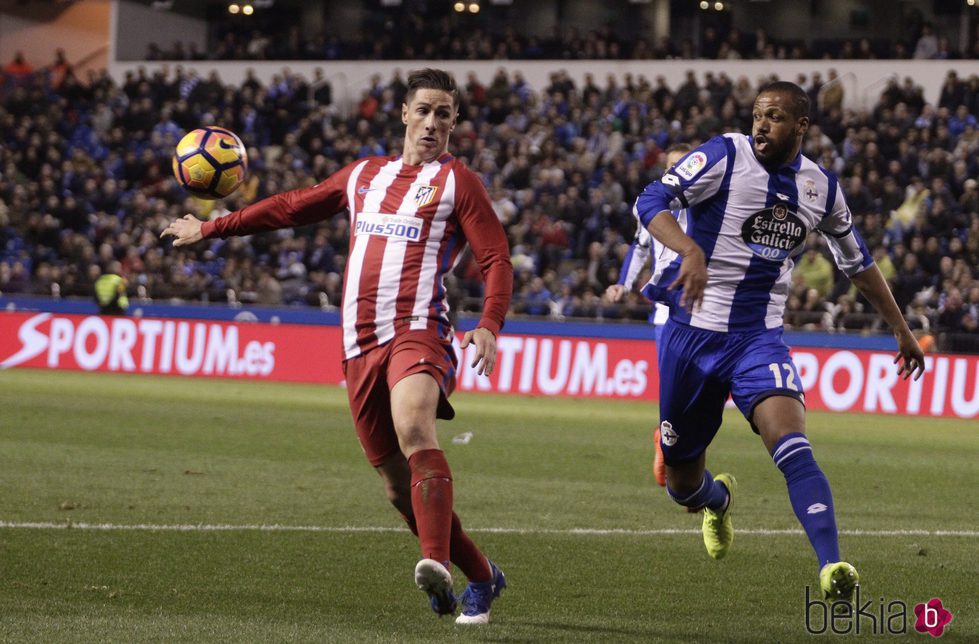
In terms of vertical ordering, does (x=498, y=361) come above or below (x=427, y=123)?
below

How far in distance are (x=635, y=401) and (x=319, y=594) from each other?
1506 cm

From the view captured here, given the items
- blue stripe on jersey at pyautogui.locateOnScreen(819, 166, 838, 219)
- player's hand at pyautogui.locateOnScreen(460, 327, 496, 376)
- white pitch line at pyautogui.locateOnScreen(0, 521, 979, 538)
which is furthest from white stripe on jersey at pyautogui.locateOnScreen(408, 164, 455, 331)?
white pitch line at pyautogui.locateOnScreen(0, 521, 979, 538)

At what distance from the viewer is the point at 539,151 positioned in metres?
30.2

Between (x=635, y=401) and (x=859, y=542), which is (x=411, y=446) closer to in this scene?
(x=859, y=542)

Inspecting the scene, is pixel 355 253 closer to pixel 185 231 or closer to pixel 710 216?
pixel 185 231

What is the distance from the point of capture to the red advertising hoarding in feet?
65.3

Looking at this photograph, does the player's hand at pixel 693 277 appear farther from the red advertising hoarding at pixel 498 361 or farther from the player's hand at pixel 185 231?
the red advertising hoarding at pixel 498 361

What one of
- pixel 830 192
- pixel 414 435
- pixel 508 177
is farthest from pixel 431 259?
pixel 508 177

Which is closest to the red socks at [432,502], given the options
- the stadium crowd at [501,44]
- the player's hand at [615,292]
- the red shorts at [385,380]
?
the red shorts at [385,380]

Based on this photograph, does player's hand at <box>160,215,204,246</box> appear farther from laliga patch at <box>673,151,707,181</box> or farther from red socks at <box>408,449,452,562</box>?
laliga patch at <box>673,151,707,181</box>

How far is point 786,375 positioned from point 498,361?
15.6m

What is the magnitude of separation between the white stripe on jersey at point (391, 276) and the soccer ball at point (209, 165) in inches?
68.6

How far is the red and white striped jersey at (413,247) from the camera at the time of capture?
6.27 m

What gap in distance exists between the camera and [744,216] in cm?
679
